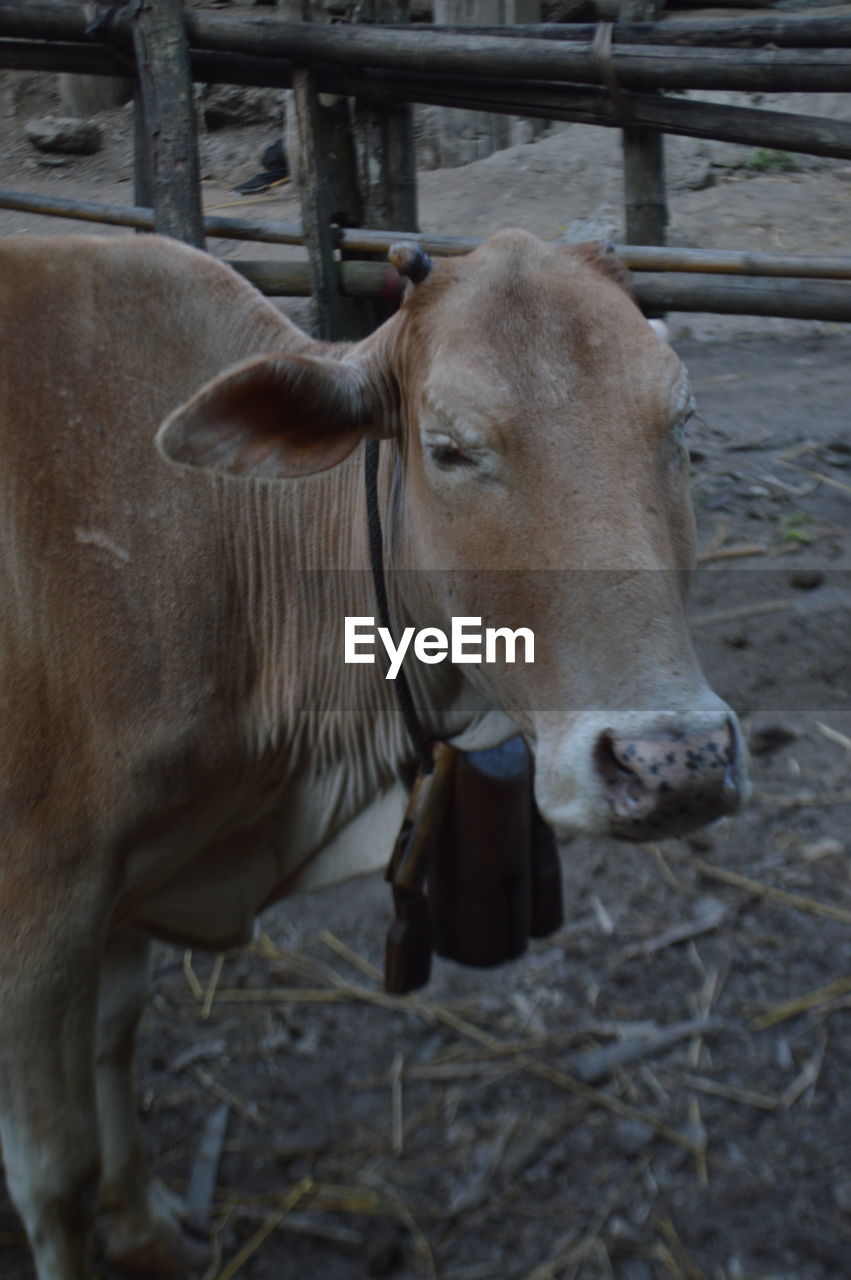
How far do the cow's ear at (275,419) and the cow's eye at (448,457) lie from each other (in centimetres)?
22

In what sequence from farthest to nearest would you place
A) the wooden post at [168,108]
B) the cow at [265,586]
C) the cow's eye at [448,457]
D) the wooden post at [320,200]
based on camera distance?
1. the wooden post at [320,200]
2. the wooden post at [168,108]
3. the cow's eye at [448,457]
4. the cow at [265,586]

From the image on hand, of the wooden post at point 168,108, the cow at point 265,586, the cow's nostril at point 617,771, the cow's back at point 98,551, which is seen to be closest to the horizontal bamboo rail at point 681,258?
the wooden post at point 168,108

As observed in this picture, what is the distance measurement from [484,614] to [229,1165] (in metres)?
1.71

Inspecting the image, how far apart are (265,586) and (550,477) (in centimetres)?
74

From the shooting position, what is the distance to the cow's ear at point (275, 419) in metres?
2.11

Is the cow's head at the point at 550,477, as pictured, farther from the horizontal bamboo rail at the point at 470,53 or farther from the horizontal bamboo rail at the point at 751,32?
the horizontal bamboo rail at the point at 751,32

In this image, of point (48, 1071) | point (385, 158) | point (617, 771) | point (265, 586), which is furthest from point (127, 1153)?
point (385, 158)

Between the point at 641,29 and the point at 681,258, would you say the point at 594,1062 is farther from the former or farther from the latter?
the point at 641,29

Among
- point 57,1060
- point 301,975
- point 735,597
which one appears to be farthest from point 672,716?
point 735,597

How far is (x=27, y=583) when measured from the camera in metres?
2.31

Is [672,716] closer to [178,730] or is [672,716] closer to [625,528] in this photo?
[625,528]

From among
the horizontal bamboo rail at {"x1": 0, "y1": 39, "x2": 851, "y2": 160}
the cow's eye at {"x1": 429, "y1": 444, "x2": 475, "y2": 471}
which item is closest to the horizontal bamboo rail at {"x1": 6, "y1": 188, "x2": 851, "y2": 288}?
the horizontal bamboo rail at {"x1": 0, "y1": 39, "x2": 851, "y2": 160}

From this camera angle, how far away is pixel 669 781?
1.86 metres
